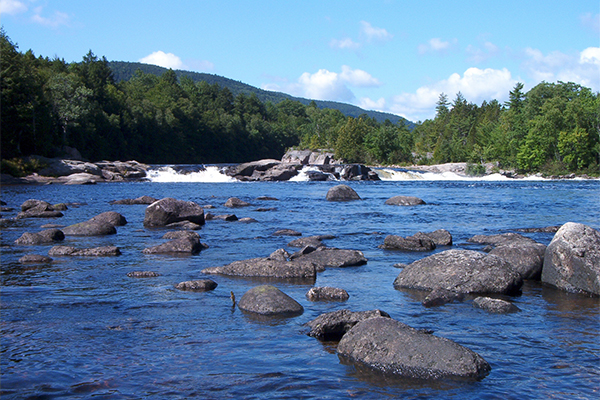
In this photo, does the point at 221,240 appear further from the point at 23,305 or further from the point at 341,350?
the point at 341,350

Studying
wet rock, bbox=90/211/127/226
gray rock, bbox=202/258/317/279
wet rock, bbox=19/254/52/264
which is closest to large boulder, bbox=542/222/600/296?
gray rock, bbox=202/258/317/279

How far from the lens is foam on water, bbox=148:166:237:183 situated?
210ft

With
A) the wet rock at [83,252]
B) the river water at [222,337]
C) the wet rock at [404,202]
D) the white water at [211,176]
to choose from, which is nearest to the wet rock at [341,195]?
the wet rock at [404,202]

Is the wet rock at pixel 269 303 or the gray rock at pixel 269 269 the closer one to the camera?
the wet rock at pixel 269 303

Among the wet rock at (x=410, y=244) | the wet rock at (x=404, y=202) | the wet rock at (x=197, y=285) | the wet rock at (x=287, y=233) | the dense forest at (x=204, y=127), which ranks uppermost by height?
the dense forest at (x=204, y=127)

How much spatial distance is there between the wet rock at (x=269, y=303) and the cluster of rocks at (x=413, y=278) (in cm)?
2

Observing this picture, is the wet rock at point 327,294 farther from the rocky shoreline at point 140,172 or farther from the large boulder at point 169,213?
the rocky shoreline at point 140,172

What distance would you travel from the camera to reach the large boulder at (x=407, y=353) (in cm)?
640

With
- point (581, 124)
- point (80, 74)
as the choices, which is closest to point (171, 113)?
point (80, 74)

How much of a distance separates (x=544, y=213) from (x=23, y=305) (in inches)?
973

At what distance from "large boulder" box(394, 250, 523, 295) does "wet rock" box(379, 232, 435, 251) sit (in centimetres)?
426

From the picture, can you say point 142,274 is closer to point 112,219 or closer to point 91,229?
point 91,229

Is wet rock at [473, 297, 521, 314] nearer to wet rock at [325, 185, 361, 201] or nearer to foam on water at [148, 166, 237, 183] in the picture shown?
wet rock at [325, 185, 361, 201]

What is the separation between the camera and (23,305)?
31.1 ft
